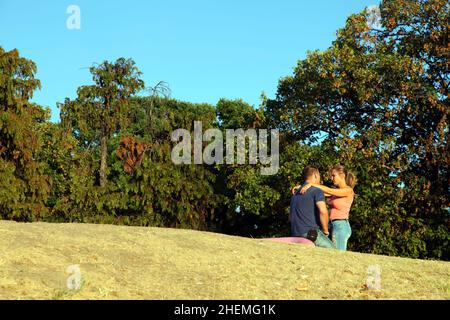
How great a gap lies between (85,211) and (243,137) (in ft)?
25.8

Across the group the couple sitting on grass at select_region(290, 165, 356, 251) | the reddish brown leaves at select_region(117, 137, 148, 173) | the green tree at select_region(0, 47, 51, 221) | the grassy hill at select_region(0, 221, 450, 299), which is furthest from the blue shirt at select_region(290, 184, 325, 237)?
the reddish brown leaves at select_region(117, 137, 148, 173)

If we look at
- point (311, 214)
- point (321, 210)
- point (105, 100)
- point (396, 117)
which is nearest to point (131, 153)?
point (105, 100)

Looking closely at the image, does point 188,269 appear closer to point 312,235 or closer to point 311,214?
point 311,214

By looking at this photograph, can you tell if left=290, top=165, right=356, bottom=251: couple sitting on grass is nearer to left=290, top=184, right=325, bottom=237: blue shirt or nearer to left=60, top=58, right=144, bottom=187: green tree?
left=290, top=184, right=325, bottom=237: blue shirt

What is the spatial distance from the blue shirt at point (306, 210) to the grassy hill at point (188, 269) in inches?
18.8

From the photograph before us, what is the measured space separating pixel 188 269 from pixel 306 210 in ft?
9.66

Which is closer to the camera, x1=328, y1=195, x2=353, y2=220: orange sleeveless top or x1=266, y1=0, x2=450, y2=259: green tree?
x1=328, y1=195, x2=353, y2=220: orange sleeveless top

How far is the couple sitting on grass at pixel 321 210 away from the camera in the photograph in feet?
37.5

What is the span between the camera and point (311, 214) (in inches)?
448

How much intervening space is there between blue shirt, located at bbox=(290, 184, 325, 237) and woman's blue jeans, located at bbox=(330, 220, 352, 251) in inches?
12.6

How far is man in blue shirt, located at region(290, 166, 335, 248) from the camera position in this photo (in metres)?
11.4

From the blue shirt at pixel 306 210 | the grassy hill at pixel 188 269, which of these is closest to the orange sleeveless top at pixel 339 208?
the blue shirt at pixel 306 210

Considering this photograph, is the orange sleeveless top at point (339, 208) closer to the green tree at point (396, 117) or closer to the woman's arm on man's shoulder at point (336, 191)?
the woman's arm on man's shoulder at point (336, 191)

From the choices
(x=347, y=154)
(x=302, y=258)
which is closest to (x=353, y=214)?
(x=347, y=154)
